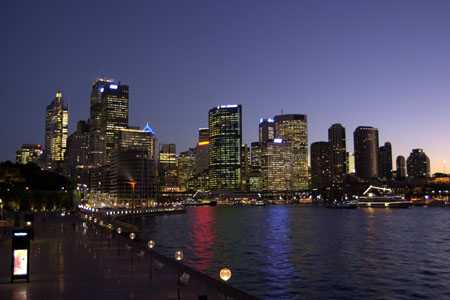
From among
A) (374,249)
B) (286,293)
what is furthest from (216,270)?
(374,249)

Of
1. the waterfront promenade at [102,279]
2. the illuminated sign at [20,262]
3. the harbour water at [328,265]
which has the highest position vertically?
the illuminated sign at [20,262]

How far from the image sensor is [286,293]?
31.9 m

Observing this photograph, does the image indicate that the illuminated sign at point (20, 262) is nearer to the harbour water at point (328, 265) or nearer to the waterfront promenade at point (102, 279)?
the waterfront promenade at point (102, 279)

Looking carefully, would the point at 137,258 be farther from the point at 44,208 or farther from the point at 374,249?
the point at 44,208

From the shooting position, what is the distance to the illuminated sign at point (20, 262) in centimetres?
2119

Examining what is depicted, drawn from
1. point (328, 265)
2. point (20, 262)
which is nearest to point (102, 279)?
point (20, 262)

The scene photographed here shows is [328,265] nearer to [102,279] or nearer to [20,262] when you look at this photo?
[102,279]

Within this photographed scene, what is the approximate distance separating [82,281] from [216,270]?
2110cm

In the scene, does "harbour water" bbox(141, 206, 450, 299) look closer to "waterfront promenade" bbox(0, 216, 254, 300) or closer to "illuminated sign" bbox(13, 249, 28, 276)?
"waterfront promenade" bbox(0, 216, 254, 300)

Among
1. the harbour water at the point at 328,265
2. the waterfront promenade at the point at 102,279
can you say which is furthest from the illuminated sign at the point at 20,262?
the harbour water at the point at 328,265

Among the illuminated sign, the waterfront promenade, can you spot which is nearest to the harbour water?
the waterfront promenade

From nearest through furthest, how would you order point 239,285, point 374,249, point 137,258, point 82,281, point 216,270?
point 82,281
point 137,258
point 239,285
point 216,270
point 374,249

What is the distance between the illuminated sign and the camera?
2119cm

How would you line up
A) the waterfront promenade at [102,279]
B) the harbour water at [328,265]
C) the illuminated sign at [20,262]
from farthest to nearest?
the harbour water at [328,265] < the illuminated sign at [20,262] < the waterfront promenade at [102,279]
